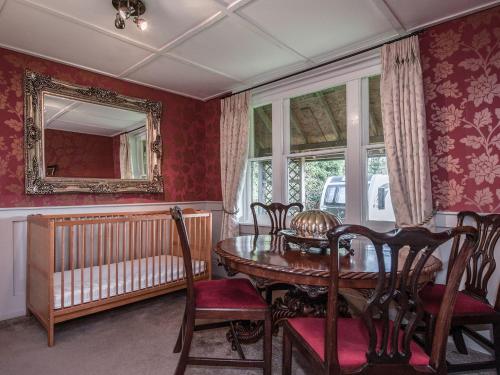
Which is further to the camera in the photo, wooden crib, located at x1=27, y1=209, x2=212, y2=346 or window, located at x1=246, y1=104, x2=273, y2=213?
window, located at x1=246, y1=104, x2=273, y2=213

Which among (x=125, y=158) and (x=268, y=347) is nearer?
(x=268, y=347)

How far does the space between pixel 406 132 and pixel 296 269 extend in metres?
1.51

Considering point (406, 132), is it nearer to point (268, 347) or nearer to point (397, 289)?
point (397, 289)

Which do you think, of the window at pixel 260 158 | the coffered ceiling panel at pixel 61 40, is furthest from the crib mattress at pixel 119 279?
the coffered ceiling panel at pixel 61 40

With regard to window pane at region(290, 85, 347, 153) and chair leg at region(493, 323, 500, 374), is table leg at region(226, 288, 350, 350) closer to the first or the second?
chair leg at region(493, 323, 500, 374)

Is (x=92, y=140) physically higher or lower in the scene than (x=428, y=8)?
lower

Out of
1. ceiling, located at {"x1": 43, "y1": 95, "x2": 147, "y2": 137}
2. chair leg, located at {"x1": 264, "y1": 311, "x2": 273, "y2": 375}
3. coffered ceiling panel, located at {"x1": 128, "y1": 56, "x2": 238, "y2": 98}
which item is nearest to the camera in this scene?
chair leg, located at {"x1": 264, "y1": 311, "x2": 273, "y2": 375}

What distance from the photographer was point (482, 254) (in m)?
1.81

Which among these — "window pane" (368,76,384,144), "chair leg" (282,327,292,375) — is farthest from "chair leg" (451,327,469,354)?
"window pane" (368,76,384,144)

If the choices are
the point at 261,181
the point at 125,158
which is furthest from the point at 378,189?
the point at 125,158

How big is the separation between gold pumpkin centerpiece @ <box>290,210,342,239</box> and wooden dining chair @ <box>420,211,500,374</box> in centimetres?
Result: 65

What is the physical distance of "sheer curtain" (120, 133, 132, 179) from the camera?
3.20m

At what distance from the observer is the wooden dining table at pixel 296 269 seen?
4.33 feet

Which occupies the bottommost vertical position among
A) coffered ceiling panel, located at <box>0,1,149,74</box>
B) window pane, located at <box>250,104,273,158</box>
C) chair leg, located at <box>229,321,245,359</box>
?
chair leg, located at <box>229,321,245,359</box>
